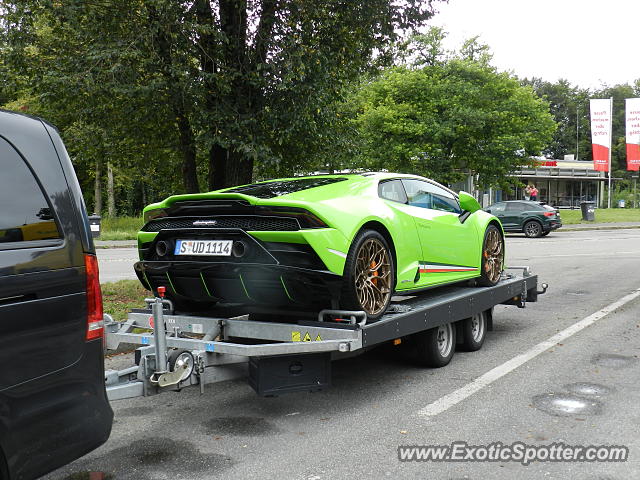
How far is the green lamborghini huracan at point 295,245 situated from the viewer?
178 inches

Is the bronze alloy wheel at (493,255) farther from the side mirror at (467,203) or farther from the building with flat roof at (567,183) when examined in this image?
the building with flat roof at (567,183)

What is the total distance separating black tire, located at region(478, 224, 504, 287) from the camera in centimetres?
703

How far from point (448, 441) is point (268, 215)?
1.98 meters

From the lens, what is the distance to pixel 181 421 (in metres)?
4.61

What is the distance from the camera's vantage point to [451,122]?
30531 millimetres

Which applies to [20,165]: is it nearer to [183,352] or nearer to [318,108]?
[183,352]

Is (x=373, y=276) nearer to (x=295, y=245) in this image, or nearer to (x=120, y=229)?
(x=295, y=245)

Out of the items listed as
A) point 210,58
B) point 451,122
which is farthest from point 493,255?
point 451,122

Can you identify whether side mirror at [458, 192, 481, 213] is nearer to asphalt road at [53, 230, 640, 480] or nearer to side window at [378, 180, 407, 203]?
side window at [378, 180, 407, 203]

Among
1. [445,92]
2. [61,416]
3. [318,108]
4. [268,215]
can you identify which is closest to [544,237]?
[445,92]

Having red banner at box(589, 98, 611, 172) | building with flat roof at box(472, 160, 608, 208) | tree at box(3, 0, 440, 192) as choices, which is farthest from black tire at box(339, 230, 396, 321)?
building with flat roof at box(472, 160, 608, 208)

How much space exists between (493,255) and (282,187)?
304cm

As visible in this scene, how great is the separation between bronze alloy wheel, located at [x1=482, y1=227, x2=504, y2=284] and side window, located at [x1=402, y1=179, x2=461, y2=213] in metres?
0.67

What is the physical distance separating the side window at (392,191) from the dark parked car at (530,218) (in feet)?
68.5
